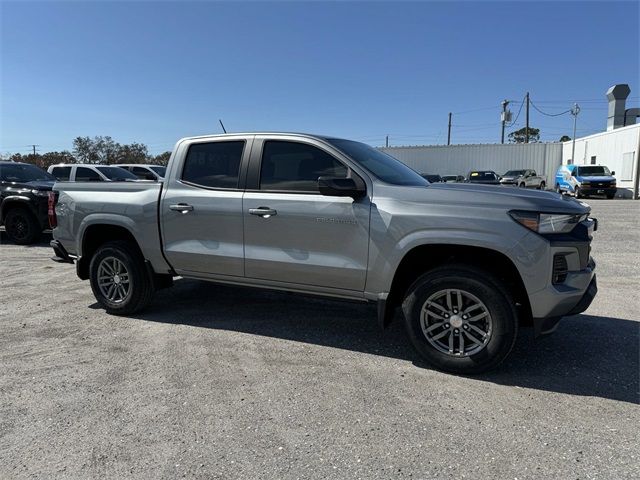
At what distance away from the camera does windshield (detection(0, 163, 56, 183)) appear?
437 inches

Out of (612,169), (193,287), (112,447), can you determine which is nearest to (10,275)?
(193,287)

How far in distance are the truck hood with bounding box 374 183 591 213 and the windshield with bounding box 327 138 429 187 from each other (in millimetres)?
303

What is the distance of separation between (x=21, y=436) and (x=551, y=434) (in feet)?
10.9

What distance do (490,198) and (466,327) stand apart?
1.03 meters

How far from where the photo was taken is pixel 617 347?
176 inches

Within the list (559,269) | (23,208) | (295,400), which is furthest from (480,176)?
(295,400)

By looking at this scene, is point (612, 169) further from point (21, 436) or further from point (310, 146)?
point (21, 436)

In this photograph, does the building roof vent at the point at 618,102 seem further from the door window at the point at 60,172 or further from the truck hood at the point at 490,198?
the truck hood at the point at 490,198

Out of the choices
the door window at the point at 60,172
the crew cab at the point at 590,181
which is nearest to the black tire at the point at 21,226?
the door window at the point at 60,172

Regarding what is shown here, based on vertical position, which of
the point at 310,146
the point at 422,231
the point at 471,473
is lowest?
the point at 471,473

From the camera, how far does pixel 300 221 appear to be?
4.30 metres

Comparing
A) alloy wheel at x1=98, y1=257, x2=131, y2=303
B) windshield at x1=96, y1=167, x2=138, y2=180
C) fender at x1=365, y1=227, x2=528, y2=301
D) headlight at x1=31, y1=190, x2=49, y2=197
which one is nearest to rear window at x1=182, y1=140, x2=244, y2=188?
alloy wheel at x1=98, y1=257, x2=131, y2=303

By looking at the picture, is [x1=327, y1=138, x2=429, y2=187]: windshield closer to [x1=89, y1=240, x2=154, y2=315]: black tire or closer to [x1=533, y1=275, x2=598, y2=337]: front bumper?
[x1=533, y1=275, x2=598, y2=337]: front bumper

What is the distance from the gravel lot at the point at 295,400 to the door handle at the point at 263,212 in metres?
1.22
